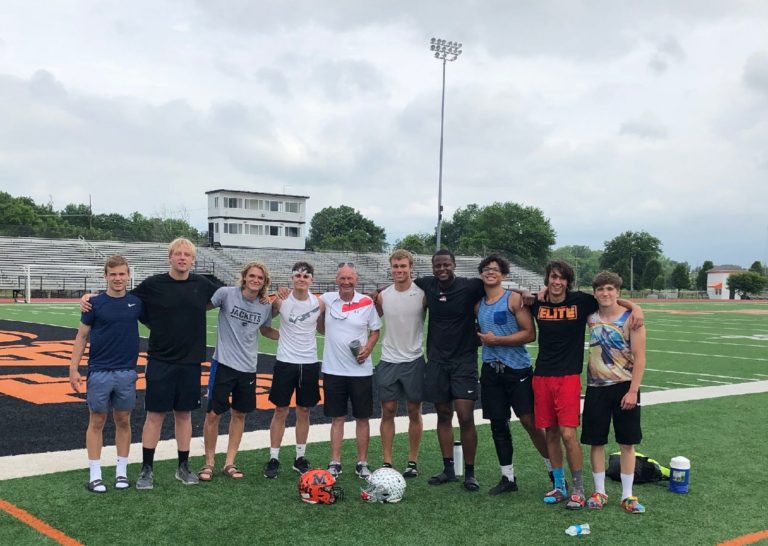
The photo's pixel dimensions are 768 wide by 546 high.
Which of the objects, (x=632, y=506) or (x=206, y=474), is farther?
(x=206, y=474)

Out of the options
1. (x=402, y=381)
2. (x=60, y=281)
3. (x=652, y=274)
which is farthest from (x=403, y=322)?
(x=652, y=274)

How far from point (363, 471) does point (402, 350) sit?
1.02 m

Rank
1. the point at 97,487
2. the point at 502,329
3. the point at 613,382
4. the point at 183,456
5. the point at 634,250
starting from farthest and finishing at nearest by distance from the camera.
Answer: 1. the point at 634,250
2. the point at 183,456
3. the point at 502,329
4. the point at 97,487
5. the point at 613,382

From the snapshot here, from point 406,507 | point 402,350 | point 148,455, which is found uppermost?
point 402,350

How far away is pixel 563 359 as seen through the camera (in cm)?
559

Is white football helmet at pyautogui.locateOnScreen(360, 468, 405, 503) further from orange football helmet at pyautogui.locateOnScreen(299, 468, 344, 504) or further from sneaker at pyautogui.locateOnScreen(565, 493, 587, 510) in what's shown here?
sneaker at pyautogui.locateOnScreen(565, 493, 587, 510)

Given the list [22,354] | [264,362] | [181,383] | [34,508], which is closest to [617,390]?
[181,383]

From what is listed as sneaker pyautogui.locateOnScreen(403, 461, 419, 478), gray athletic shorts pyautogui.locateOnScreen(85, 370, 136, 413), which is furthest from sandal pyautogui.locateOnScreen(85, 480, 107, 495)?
sneaker pyautogui.locateOnScreen(403, 461, 419, 478)

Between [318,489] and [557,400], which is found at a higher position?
[557,400]

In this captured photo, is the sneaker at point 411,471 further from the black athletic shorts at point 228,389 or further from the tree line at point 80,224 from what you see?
the tree line at point 80,224

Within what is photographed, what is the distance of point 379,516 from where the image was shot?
5332 mm

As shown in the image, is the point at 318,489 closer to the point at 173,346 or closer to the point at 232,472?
the point at 232,472

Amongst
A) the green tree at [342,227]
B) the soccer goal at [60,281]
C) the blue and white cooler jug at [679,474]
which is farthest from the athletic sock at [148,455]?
the green tree at [342,227]

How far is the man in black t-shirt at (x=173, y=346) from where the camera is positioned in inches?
233
